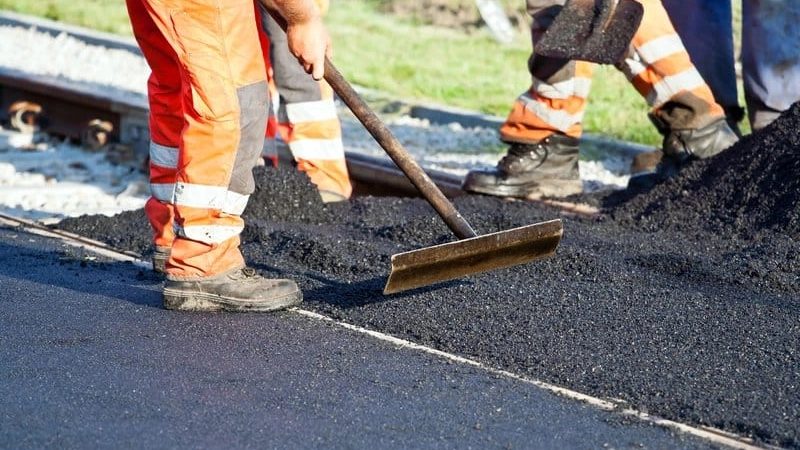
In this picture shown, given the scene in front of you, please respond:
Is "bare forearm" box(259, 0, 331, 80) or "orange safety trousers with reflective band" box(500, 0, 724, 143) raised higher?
"bare forearm" box(259, 0, 331, 80)

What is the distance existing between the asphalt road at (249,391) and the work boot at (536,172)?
2240 mm

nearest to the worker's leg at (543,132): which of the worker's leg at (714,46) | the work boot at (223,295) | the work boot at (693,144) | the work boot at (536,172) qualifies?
the work boot at (536,172)

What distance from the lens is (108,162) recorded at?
7.72 m

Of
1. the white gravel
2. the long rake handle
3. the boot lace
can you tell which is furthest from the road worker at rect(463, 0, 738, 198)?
the long rake handle

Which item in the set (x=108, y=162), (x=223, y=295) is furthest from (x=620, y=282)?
(x=108, y=162)

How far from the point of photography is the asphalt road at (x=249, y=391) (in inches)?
129

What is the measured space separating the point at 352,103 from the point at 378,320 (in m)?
0.75

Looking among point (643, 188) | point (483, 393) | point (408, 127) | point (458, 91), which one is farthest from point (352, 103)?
point (458, 91)

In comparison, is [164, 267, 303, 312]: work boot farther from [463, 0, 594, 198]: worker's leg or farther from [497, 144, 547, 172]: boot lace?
[497, 144, 547, 172]: boot lace

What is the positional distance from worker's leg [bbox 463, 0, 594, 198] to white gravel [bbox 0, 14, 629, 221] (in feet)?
1.32

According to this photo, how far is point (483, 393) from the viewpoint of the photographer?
3611 mm

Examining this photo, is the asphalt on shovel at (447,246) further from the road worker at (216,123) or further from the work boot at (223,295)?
the work boot at (223,295)

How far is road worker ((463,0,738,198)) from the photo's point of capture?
635 centimetres

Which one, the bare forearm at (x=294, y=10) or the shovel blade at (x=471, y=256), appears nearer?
the shovel blade at (x=471, y=256)
